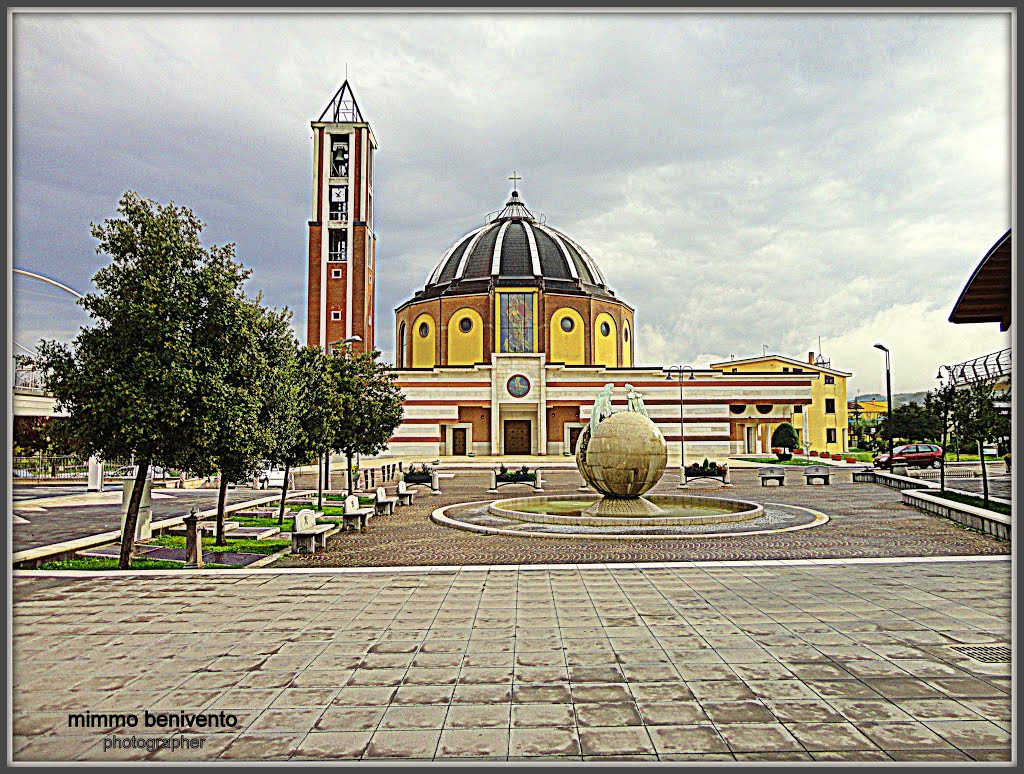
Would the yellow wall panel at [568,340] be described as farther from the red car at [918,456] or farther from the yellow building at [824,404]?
the red car at [918,456]

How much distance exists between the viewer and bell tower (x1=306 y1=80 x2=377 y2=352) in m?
54.2

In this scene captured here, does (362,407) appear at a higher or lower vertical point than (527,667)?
higher

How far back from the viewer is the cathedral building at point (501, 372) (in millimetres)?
54562

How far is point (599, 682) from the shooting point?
5152 mm

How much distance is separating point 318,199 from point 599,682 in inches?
2161

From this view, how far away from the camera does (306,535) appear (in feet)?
39.8

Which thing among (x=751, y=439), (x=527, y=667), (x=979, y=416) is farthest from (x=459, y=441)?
(x=527, y=667)

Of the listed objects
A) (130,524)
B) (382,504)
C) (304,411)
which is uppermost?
(304,411)

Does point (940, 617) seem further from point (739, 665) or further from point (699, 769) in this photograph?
point (699, 769)

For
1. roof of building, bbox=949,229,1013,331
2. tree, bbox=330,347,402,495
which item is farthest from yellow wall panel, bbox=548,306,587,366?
roof of building, bbox=949,229,1013,331

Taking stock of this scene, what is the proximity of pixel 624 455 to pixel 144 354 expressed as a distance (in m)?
9.26

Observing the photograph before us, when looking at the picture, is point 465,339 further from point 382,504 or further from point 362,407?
point 382,504

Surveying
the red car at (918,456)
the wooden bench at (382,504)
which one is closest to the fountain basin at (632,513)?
the wooden bench at (382,504)

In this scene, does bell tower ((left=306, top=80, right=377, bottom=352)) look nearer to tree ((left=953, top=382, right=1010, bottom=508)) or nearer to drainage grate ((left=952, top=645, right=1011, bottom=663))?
tree ((left=953, top=382, right=1010, bottom=508))
